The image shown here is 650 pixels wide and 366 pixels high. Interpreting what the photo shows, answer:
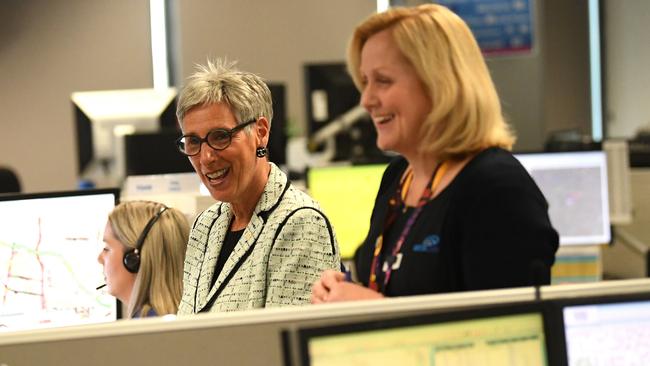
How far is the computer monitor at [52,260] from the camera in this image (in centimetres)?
282

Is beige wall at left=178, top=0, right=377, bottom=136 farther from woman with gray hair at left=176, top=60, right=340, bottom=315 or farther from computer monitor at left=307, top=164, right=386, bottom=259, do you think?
woman with gray hair at left=176, top=60, right=340, bottom=315

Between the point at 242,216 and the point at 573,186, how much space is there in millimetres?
2582

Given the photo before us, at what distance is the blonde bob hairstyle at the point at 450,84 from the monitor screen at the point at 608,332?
407 millimetres

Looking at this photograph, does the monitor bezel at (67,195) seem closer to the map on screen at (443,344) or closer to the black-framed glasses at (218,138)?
the black-framed glasses at (218,138)

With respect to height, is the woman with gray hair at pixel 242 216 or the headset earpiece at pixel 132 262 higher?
the woman with gray hair at pixel 242 216

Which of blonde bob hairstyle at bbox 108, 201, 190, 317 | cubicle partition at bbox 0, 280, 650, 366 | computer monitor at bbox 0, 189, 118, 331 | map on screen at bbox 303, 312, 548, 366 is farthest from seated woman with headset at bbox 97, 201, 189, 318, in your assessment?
map on screen at bbox 303, 312, 548, 366

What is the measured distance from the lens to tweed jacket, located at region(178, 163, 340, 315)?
82.6 inches

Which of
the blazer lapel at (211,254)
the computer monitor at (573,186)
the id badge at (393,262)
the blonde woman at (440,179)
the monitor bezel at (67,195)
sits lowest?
the computer monitor at (573,186)

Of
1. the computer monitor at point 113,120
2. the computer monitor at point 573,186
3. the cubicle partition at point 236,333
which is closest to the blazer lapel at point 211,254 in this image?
the cubicle partition at point 236,333

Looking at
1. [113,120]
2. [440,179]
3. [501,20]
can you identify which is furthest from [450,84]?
[501,20]

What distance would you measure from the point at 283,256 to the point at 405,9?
57cm

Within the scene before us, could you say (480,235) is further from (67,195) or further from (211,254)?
(67,195)

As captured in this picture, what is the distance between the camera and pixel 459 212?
5.51 feet

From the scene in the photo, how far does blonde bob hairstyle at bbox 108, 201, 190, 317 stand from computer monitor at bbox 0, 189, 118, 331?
18 cm
